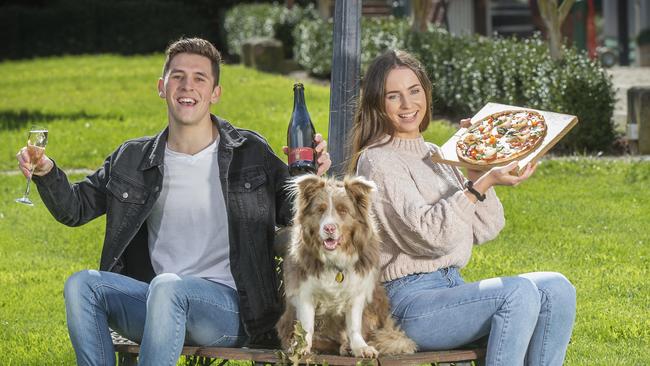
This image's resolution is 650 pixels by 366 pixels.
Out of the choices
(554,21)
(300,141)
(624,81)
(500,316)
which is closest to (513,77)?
(554,21)

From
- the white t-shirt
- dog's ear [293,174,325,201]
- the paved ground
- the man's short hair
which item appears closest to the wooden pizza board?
dog's ear [293,174,325,201]

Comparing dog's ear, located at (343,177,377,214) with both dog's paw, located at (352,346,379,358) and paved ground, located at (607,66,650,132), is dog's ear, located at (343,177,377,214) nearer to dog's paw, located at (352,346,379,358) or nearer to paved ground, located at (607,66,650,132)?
dog's paw, located at (352,346,379,358)

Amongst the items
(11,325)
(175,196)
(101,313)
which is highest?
(175,196)

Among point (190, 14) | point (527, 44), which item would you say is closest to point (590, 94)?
point (527, 44)

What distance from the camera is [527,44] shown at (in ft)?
46.6

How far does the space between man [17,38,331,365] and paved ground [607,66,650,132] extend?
10116mm

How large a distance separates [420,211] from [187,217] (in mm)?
884

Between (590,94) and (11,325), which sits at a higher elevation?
(590,94)

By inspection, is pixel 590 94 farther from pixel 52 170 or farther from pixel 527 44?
pixel 52 170

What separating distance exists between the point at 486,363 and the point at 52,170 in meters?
1.71

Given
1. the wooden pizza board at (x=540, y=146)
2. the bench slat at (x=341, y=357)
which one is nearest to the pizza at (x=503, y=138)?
the wooden pizza board at (x=540, y=146)

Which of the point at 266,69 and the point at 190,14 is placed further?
the point at 190,14

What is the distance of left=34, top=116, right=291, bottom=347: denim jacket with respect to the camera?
458cm

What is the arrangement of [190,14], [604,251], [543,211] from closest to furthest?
[604,251], [543,211], [190,14]
